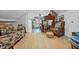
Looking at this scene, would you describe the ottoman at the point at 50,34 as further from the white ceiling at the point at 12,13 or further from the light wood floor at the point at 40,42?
the white ceiling at the point at 12,13

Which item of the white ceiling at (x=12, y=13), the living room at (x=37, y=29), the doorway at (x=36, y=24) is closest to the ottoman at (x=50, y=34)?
the living room at (x=37, y=29)

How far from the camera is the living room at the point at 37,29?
1954 millimetres

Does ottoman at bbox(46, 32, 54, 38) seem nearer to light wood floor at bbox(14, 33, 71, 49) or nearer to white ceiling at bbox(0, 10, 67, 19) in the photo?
light wood floor at bbox(14, 33, 71, 49)

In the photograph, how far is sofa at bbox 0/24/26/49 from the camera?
197cm

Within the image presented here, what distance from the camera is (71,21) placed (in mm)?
1942

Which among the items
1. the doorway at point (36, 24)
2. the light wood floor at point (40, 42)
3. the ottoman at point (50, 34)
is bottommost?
the light wood floor at point (40, 42)

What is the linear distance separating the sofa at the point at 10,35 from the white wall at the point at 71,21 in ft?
1.87

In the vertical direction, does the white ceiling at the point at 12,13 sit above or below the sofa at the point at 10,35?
above

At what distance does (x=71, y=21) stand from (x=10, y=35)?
2.69 feet

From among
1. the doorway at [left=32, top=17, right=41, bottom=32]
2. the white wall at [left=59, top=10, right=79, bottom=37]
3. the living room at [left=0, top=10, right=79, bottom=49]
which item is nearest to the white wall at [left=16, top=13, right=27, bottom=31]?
the living room at [left=0, top=10, right=79, bottom=49]
